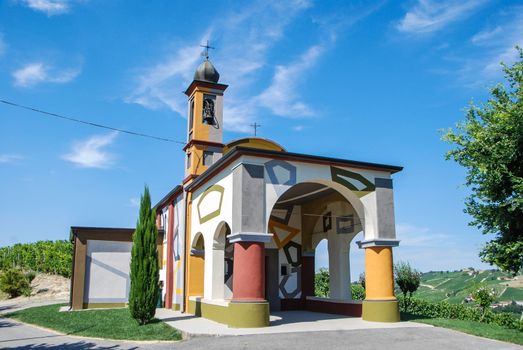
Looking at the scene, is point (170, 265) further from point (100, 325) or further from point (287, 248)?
point (100, 325)

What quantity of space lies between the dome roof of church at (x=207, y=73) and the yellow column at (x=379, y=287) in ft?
31.9

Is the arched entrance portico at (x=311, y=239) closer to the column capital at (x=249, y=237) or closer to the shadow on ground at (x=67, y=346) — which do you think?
the column capital at (x=249, y=237)

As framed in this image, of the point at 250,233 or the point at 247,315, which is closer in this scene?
the point at 247,315

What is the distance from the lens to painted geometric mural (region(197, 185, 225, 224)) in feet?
46.7

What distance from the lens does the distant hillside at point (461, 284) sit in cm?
1953

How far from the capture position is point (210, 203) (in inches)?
597

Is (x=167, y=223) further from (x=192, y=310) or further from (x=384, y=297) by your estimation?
(x=384, y=297)

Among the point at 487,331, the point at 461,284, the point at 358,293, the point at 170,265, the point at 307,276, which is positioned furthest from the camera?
Result: the point at 461,284

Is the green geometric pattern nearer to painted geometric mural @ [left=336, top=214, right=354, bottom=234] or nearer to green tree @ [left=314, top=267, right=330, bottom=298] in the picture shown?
painted geometric mural @ [left=336, top=214, right=354, bottom=234]

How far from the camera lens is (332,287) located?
17719mm

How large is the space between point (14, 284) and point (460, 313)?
993 inches

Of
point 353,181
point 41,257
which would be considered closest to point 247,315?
point 353,181

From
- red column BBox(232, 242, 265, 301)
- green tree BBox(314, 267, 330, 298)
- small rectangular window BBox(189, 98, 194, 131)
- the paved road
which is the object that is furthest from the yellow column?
green tree BBox(314, 267, 330, 298)

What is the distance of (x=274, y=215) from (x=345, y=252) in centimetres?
314
